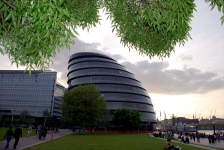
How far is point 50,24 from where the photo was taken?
4.56 metres

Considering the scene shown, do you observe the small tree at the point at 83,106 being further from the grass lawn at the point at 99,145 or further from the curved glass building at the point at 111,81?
the curved glass building at the point at 111,81

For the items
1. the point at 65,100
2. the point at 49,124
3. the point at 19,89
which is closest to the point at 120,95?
the point at 65,100

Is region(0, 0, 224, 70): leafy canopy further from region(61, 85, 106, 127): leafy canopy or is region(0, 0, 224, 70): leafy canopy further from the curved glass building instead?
the curved glass building

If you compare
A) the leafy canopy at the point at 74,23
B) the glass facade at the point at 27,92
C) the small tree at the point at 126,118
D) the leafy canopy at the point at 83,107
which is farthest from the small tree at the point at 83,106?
the glass facade at the point at 27,92

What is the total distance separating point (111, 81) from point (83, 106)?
3643 cm

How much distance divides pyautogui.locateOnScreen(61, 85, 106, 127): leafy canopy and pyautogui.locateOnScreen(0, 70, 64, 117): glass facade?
110 meters

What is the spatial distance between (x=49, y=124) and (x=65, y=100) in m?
77.7

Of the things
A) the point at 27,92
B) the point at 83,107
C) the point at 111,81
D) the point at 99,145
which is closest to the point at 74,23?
the point at 99,145

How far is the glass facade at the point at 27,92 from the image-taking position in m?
167

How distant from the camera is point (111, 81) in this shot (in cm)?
9588

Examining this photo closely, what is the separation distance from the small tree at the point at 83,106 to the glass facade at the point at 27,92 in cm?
10987

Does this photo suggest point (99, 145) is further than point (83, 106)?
No

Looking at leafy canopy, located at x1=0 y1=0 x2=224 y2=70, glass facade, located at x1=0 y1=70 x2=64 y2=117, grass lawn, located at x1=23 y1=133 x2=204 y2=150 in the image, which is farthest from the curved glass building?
leafy canopy, located at x1=0 y1=0 x2=224 y2=70

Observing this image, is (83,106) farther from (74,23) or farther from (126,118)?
(74,23)
